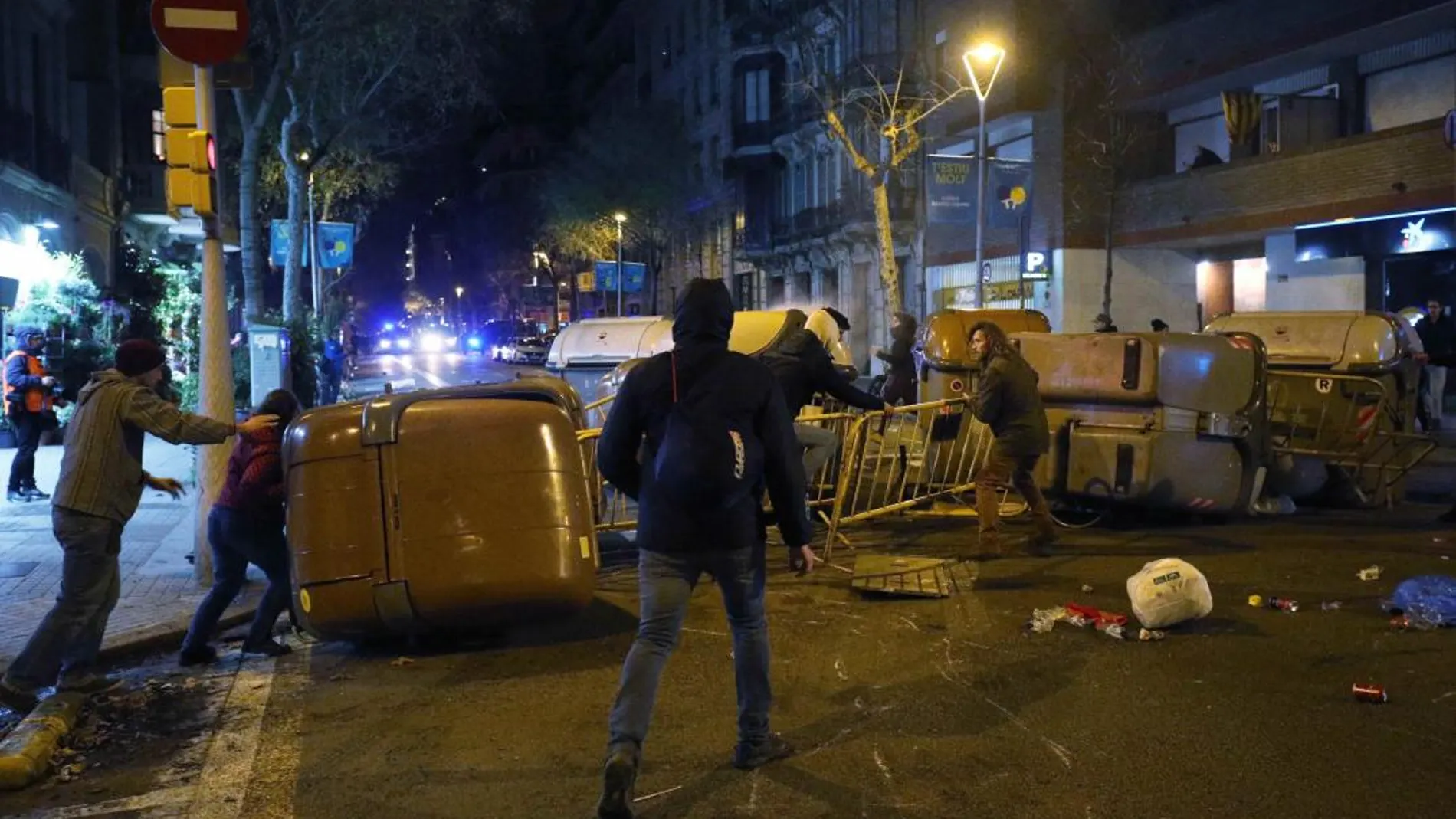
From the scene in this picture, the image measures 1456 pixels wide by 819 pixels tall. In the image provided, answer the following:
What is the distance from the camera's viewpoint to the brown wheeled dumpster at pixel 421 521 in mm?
6344

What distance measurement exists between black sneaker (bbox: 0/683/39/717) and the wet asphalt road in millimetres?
473

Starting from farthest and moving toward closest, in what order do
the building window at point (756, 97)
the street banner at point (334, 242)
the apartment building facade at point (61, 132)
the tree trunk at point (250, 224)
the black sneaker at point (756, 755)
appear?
the building window at point (756, 97)
the street banner at point (334, 242)
the apartment building facade at point (61, 132)
the tree trunk at point (250, 224)
the black sneaker at point (756, 755)

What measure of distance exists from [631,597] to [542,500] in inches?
69.4

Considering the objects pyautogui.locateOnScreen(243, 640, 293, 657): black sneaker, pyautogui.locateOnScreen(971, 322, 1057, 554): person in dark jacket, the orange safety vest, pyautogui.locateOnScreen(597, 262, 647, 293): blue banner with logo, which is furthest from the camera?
pyautogui.locateOnScreen(597, 262, 647, 293): blue banner with logo

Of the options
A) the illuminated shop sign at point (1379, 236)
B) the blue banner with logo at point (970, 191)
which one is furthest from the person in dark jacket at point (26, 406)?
the illuminated shop sign at point (1379, 236)

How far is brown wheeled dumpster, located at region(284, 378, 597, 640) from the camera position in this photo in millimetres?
6344

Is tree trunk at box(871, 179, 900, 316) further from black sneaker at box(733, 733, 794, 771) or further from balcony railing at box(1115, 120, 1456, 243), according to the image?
black sneaker at box(733, 733, 794, 771)

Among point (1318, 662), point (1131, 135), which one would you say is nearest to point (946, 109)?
point (1131, 135)

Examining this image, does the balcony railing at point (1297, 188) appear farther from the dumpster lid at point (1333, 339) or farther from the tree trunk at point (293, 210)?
the tree trunk at point (293, 210)

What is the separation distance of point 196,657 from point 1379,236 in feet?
65.6

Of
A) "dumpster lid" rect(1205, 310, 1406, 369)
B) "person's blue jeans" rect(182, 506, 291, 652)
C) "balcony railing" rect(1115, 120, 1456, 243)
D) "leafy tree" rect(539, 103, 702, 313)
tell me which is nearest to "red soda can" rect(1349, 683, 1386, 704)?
"person's blue jeans" rect(182, 506, 291, 652)

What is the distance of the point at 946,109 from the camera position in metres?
33.7

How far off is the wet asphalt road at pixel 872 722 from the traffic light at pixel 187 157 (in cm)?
315

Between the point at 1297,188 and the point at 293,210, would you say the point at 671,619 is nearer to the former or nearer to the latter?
the point at 1297,188
